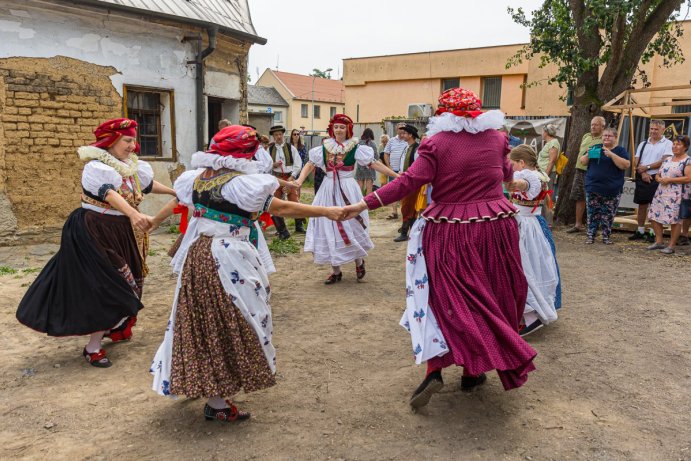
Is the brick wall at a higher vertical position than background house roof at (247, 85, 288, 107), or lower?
lower

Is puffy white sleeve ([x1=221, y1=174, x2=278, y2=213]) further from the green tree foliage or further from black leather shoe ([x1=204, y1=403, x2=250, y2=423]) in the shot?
the green tree foliage

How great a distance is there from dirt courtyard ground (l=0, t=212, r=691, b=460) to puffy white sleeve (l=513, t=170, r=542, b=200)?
1.22m

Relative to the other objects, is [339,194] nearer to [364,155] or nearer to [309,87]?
[364,155]

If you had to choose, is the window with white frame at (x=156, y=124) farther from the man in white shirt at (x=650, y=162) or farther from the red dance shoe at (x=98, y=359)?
the man in white shirt at (x=650, y=162)

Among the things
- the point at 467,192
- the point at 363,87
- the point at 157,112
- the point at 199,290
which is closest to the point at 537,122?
the point at 157,112

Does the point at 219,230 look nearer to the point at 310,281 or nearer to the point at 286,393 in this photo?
→ the point at 286,393

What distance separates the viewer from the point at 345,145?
6.43 metres

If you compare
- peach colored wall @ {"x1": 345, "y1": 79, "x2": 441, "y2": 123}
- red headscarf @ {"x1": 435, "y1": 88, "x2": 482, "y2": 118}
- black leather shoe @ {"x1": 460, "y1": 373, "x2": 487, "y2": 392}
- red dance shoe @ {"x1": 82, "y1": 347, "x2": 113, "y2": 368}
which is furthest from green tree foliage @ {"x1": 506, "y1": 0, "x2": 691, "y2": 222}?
peach colored wall @ {"x1": 345, "y1": 79, "x2": 441, "y2": 123}

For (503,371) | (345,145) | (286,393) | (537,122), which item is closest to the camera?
(503,371)

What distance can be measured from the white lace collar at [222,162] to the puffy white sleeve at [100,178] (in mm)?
1159

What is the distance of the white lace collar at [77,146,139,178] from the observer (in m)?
4.05

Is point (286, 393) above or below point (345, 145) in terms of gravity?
below

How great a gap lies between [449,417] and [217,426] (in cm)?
138

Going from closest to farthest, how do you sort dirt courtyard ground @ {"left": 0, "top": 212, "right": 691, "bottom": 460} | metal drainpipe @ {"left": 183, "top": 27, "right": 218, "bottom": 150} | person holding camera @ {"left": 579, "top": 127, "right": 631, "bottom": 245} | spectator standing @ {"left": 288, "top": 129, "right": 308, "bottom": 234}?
dirt courtyard ground @ {"left": 0, "top": 212, "right": 691, "bottom": 460} → person holding camera @ {"left": 579, "top": 127, "right": 631, "bottom": 245} → metal drainpipe @ {"left": 183, "top": 27, "right": 218, "bottom": 150} → spectator standing @ {"left": 288, "top": 129, "right": 308, "bottom": 234}
